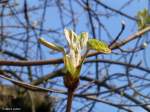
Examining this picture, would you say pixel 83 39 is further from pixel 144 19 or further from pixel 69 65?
pixel 144 19

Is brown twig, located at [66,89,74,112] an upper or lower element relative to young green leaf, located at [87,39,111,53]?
lower

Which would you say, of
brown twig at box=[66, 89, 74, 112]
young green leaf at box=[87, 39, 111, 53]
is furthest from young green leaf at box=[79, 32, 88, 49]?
brown twig at box=[66, 89, 74, 112]

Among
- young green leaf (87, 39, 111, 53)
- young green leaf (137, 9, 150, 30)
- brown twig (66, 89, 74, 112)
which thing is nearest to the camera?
brown twig (66, 89, 74, 112)

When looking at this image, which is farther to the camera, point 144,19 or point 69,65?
point 144,19

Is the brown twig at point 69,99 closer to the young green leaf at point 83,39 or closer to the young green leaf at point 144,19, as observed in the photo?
the young green leaf at point 83,39

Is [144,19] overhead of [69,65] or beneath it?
overhead

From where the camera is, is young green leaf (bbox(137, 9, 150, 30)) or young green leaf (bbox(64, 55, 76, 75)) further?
young green leaf (bbox(137, 9, 150, 30))

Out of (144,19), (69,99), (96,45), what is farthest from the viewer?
(144,19)

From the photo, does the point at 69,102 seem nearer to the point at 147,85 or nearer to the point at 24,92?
the point at 147,85

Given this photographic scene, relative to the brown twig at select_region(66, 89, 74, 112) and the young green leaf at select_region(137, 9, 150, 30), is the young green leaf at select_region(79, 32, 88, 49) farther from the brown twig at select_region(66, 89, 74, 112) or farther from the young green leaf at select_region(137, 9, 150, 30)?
the young green leaf at select_region(137, 9, 150, 30)

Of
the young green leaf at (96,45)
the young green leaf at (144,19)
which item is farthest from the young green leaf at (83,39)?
the young green leaf at (144,19)

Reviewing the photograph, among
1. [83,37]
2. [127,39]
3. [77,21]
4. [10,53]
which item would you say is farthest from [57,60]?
[77,21]

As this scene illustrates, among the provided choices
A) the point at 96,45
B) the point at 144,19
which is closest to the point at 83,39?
the point at 96,45
